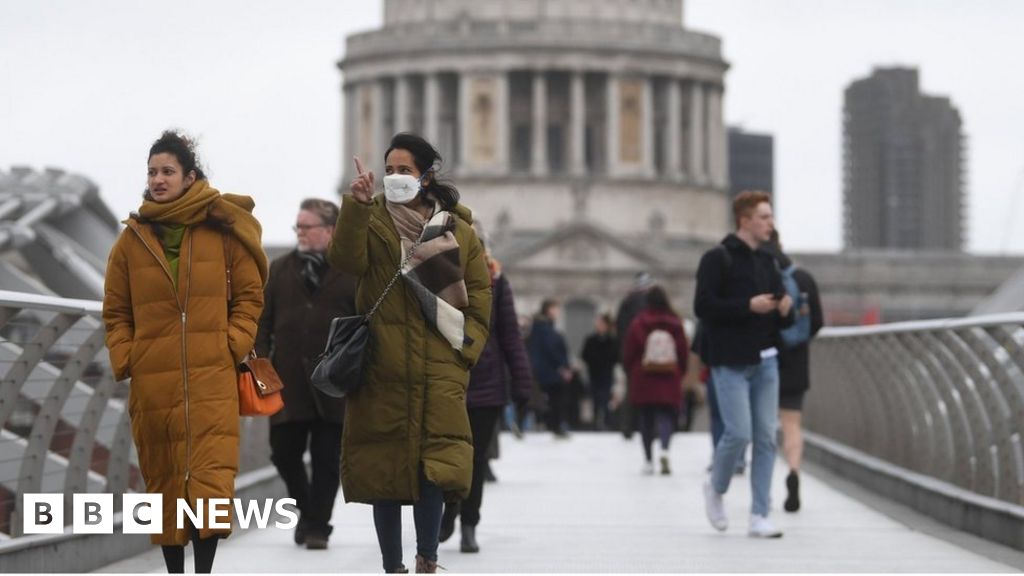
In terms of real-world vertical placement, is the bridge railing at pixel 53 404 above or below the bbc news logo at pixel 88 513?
above

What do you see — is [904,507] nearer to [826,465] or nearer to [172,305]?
[826,465]

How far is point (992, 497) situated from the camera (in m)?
15.1

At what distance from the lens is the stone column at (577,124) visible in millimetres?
103812

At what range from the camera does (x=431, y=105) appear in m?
104

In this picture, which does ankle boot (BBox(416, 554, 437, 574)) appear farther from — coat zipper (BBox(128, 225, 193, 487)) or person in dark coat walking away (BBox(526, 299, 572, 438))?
person in dark coat walking away (BBox(526, 299, 572, 438))

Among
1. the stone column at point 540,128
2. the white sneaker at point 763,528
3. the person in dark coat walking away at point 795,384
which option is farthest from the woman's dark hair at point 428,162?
the stone column at point 540,128

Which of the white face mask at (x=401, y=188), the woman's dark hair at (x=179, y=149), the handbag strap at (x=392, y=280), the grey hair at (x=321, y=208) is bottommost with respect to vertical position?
the handbag strap at (x=392, y=280)

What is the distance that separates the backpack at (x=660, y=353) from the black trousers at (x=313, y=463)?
8.20 m

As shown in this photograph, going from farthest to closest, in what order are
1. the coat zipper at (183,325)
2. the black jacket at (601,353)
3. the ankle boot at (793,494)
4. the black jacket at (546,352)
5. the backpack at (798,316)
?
the black jacket at (601,353)
the black jacket at (546,352)
the ankle boot at (793,494)
the backpack at (798,316)
the coat zipper at (183,325)

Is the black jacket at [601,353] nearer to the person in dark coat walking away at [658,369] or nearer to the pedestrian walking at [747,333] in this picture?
the person in dark coat walking away at [658,369]

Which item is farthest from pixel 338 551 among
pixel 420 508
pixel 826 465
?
pixel 826 465

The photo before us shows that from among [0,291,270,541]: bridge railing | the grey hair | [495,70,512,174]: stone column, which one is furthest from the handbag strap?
[495,70,512,174]: stone column

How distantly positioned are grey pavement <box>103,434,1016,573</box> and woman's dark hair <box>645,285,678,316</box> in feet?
6.12

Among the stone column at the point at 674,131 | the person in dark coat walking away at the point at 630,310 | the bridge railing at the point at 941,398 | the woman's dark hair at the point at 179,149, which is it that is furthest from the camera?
the stone column at the point at 674,131
